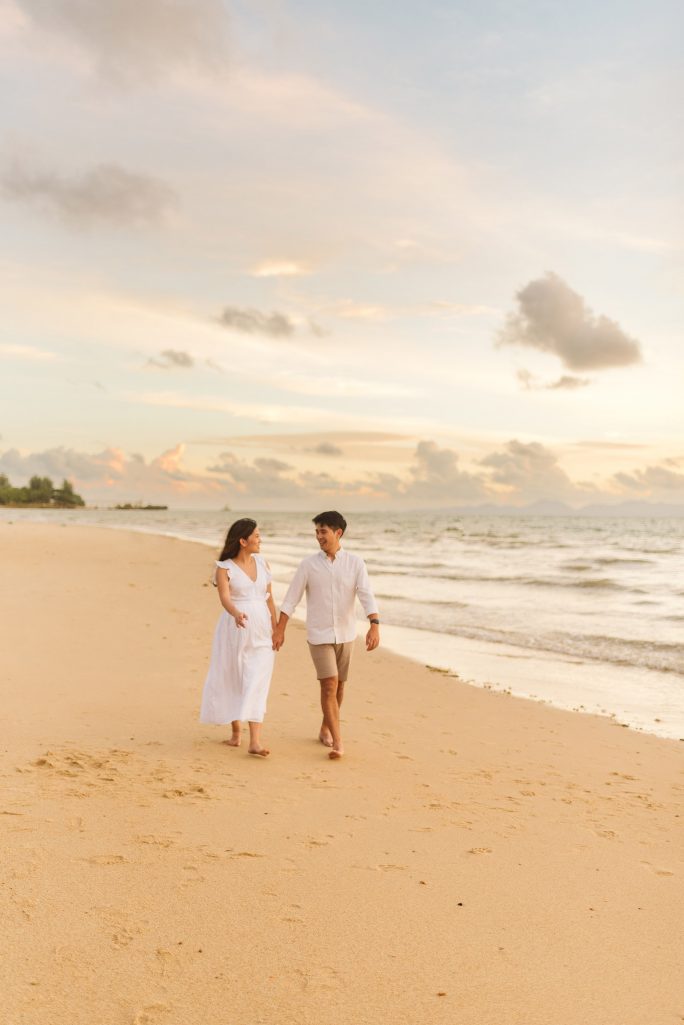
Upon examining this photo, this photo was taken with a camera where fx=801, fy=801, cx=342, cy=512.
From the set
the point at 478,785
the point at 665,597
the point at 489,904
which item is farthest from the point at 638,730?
the point at 665,597

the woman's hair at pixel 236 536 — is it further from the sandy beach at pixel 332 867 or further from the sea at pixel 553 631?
the sea at pixel 553 631

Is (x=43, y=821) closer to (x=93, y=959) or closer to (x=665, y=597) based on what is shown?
(x=93, y=959)

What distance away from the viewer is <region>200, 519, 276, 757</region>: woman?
22.4ft

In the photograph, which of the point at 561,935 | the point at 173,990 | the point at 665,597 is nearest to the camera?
the point at 173,990

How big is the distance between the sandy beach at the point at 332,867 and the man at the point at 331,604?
27.8 inches

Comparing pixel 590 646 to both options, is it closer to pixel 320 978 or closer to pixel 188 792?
pixel 188 792

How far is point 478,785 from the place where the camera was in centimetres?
634

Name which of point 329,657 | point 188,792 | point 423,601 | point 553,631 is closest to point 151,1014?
point 188,792

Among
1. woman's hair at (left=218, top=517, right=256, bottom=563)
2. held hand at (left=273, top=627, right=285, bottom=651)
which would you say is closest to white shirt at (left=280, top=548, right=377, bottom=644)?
held hand at (left=273, top=627, right=285, bottom=651)

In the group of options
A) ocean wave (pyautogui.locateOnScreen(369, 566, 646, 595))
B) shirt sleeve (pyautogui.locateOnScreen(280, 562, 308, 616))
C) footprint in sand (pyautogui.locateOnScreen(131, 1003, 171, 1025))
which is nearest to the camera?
footprint in sand (pyautogui.locateOnScreen(131, 1003, 171, 1025))

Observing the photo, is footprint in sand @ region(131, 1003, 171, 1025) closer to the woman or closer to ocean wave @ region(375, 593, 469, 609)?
the woman

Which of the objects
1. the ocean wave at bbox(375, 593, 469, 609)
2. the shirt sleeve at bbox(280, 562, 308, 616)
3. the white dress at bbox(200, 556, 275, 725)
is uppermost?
the shirt sleeve at bbox(280, 562, 308, 616)

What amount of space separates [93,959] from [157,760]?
2.93 m

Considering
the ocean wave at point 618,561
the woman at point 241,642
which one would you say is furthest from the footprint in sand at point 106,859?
Result: the ocean wave at point 618,561
